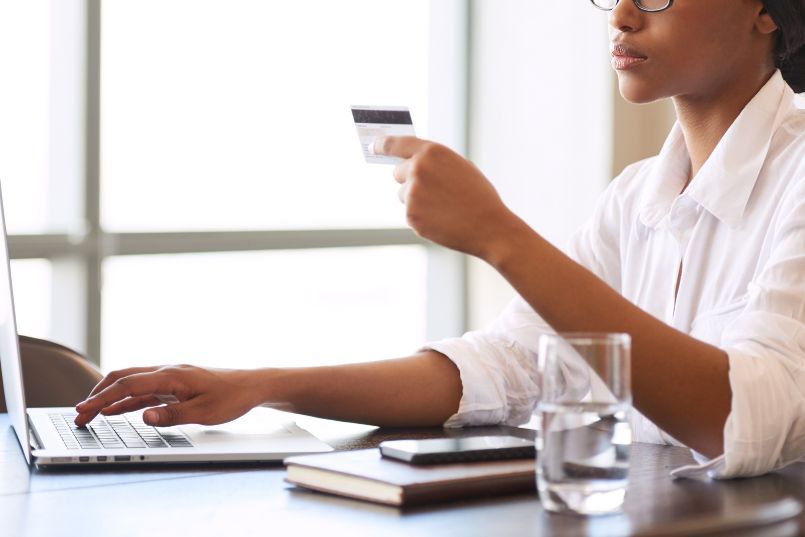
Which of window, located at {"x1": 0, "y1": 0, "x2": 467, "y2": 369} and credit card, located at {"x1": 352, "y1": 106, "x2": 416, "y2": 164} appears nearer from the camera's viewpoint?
credit card, located at {"x1": 352, "y1": 106, "x2": 416, "y2": 164}

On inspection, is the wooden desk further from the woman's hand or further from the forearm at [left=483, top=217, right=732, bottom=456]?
the woman's hand

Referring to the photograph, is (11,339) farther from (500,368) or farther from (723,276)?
(723,276)

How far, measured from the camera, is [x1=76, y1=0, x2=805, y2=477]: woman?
1.17 meters

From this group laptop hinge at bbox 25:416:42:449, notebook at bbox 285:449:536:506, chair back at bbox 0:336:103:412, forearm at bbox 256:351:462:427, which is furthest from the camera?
chair back at bbox 0:336:103:412

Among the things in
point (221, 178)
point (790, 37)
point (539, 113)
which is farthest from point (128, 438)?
point (539, 113)

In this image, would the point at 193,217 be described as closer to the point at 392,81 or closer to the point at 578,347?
the point at 392,81

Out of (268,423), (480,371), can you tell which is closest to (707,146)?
(480,371)

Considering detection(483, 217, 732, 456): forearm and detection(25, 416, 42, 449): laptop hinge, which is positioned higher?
detection(483, 217, 732, 456): forearm

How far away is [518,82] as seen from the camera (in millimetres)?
3787

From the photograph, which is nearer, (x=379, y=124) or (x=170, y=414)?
(x=379, y=124)

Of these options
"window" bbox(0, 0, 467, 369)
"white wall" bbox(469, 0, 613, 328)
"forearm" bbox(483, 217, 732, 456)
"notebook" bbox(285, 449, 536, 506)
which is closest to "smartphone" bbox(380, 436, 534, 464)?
"notebook" bbox(285, 449, 536, 506)

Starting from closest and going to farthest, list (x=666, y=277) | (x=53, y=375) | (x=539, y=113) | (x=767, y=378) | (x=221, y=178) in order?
(x=767, y=378), (x=666, y=277), (x=53, y=375), (x=221, y=178), (x=539, y=113)

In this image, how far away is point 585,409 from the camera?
89 cm

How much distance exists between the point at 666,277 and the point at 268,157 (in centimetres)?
207
